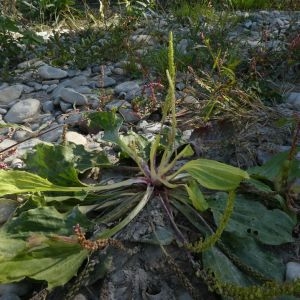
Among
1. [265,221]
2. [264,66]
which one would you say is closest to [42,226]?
[265,221]

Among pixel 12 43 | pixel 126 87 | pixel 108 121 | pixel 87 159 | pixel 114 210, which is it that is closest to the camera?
pixel 114 210

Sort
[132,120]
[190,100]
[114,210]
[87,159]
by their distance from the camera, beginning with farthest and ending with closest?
[190,100] → [132,120] → [87,159] → [114,210]

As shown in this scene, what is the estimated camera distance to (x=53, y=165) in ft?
6.66

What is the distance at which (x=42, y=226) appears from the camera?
1738 mm

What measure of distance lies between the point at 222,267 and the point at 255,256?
0.14 m

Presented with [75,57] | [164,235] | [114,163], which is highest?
[164,235]

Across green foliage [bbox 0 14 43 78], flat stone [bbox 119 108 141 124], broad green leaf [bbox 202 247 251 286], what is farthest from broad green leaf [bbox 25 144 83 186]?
green foliage [bbox 0 14 43 78]

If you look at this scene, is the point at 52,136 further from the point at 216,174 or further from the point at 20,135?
the point at 216,174

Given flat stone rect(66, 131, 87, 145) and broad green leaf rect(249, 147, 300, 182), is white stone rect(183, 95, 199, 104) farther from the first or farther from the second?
broad green leaf rect(249, 147, 300, 182)

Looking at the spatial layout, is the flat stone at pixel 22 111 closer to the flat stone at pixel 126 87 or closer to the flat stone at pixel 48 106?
the flat stone at pixel 48 106

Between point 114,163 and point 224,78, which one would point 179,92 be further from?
point 114,163

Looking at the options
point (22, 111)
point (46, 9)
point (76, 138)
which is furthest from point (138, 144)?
point (46, 9)

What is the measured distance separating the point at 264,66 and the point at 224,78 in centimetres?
35

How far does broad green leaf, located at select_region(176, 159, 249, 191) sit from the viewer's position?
1576 mm
